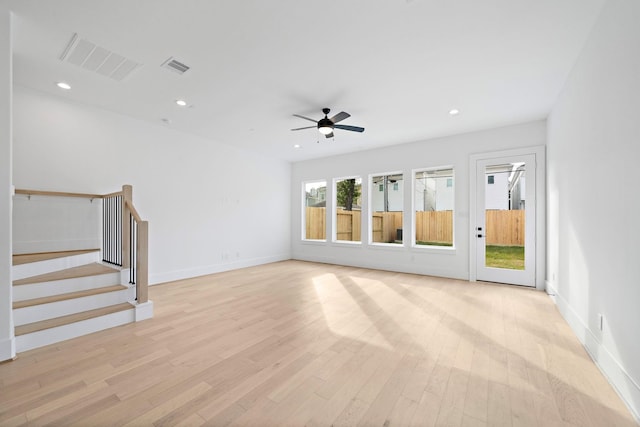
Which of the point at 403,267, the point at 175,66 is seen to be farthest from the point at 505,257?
the point at 175,66

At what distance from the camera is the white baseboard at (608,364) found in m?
1.73

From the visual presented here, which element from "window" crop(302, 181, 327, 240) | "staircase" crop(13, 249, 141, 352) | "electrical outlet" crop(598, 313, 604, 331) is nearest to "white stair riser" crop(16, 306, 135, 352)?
"staircase" crop(13, 249, 141, 352)

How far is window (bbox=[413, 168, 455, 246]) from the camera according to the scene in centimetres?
630

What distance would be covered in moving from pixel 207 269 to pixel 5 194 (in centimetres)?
371

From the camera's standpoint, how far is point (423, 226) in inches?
259

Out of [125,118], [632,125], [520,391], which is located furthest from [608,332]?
[125,118]

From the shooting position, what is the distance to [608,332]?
84.5 inches

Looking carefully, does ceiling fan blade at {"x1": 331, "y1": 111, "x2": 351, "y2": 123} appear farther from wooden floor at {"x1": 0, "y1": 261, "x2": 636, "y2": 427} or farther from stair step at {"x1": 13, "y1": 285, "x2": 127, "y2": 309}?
stair step at {"x1": 13, "y1": 285, "x2": 127, "y2": 309}

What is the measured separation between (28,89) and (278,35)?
371 centimetres

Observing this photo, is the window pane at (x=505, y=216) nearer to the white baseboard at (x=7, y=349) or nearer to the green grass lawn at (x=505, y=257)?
the green grass lawn at (x=505, y=257)

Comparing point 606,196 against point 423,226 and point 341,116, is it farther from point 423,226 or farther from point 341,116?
point 423,226

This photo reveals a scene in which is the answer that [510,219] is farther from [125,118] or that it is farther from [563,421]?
[125,118]

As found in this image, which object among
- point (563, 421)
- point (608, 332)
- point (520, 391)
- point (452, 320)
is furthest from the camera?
point (452, 320)

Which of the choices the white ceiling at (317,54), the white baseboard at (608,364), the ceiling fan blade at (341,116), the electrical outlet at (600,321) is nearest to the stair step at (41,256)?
the white ceiling at (317,54)
